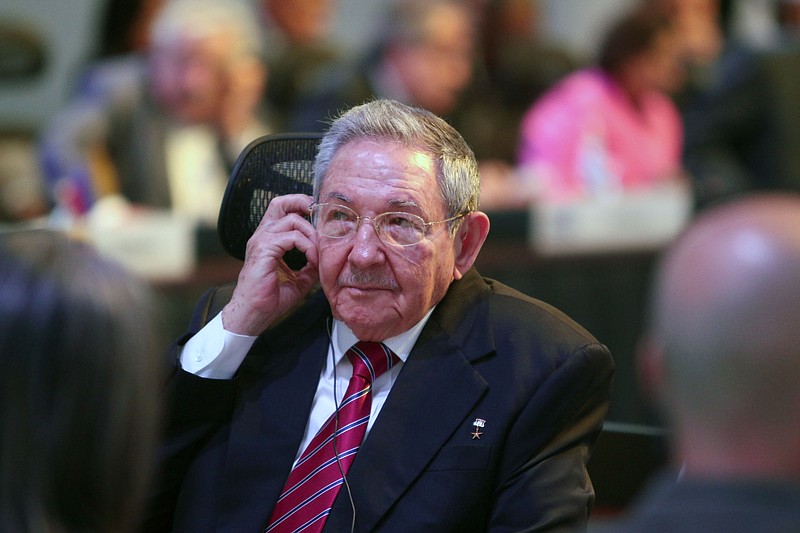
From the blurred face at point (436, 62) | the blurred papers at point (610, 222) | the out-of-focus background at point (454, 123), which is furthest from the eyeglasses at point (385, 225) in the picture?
the blurred face at point (436, 62)

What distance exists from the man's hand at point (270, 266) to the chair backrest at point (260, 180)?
46 mm

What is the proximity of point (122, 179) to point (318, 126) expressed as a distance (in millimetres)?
942

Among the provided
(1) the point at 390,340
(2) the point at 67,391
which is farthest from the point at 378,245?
(2) the point at 67,391

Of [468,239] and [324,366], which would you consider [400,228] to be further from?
[324,366]

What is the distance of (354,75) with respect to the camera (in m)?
6.02

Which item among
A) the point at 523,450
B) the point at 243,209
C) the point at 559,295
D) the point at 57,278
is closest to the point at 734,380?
the point at 57,278

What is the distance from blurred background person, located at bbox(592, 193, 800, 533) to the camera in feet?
4.93

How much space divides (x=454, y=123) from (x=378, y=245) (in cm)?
372

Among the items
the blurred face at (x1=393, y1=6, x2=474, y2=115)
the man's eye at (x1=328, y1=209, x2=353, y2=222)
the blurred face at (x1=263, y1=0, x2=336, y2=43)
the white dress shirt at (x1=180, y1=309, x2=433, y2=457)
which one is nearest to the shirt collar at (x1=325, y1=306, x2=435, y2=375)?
the white dress shirt at (x1=180, y1=309, x2=433, y2=457)

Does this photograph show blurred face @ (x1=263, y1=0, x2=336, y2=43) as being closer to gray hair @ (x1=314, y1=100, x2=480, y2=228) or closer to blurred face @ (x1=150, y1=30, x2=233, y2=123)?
blurred face @ (x1=150, y1=30, x2=233, y2=123)

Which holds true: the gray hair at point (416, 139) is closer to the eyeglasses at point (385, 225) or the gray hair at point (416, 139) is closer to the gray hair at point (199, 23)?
the eyeglasses at point (385, 225)

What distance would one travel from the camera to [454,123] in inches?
249

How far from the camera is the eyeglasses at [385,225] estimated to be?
2.69 meters

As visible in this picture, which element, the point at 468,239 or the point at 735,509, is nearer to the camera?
the point at 735,509
